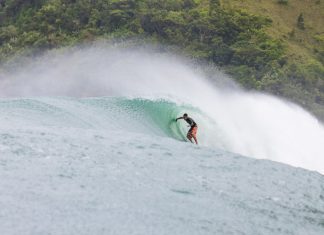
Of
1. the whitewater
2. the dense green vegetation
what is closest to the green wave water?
the whitewater

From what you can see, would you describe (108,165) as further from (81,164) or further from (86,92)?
(86,92)

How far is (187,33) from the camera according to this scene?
65.1m

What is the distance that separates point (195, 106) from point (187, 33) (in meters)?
34.8

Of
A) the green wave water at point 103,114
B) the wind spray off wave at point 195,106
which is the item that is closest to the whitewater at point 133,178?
the green wave water at point 103,114

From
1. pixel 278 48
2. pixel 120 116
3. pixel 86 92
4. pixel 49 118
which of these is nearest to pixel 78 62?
pixel 86 92

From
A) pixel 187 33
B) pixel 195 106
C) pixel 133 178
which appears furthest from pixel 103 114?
pixel 187 33

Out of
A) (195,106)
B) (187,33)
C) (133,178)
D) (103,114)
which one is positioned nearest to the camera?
(133,178)

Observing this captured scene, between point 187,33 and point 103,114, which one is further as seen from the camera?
point 187,33

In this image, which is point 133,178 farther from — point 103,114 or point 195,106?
point 195,106

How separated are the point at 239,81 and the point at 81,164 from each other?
140 feet

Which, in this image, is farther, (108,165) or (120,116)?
(120,116)

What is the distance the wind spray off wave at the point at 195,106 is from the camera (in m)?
28.2

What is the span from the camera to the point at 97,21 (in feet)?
224

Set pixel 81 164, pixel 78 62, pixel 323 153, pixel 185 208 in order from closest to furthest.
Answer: pixel 185 208
pixel 81 164
pixel 323 153
pixel 78 62
